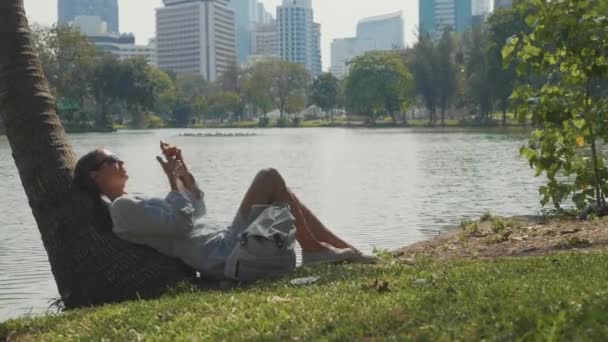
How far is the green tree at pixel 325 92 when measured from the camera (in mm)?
125125

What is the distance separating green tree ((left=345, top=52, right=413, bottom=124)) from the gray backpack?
9944 centimetres

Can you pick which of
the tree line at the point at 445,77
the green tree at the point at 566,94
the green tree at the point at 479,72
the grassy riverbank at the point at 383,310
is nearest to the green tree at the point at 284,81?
the tree line at the point at 445,77

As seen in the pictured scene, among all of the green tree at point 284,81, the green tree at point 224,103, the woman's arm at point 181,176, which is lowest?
the woman's arm at point 181,176

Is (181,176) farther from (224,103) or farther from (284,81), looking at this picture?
(224,103)

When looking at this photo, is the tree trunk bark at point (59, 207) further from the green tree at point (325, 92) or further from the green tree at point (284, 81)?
the green tree at point (325, 92)

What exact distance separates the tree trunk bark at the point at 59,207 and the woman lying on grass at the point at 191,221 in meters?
0.16

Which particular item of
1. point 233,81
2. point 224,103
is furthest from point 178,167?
point 233,81

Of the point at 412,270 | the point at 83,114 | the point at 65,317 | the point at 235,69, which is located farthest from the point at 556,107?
the point at 235,69

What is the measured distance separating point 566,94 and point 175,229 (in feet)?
20.2

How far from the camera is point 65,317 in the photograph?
5289 mm

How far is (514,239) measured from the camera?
9.10m

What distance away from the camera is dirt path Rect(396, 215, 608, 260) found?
8.12m

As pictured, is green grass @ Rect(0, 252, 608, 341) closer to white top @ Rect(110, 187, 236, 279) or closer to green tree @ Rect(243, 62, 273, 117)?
white top @ Rect(110, 187, 236, 279)

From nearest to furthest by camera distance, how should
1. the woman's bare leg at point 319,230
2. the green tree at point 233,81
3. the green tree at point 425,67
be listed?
the woman's bare leg at point 319,230
the green tree at point 425,67
the green tree at point 233,81
